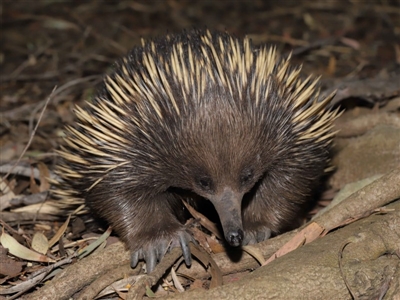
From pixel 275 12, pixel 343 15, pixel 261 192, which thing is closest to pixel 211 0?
pixel 275 12

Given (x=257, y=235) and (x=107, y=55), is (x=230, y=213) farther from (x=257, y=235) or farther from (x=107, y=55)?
(x=107, y=55)

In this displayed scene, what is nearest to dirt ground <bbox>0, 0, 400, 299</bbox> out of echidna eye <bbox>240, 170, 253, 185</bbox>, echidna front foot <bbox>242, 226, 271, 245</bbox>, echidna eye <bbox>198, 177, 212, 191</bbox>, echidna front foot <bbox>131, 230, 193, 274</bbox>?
echidna front foot <bbox>131, 230, 193, 274</bbox>

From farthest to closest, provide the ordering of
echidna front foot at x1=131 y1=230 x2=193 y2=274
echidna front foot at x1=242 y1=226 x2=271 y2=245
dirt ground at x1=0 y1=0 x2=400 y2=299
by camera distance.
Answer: dirt ground at x1=0 y1=0 x2=400 y2=299
echidna front foot at x1=242 y1=226 x2=271 y2=245
echidna front foot at x1=131 y1=230 x2=193 y2=274

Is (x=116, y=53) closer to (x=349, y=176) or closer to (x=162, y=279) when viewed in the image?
(x=349, y=176)

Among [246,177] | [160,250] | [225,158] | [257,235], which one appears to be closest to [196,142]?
[225,158]

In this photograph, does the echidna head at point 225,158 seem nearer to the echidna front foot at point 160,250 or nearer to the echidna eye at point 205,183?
the echidna eye at point 205,183

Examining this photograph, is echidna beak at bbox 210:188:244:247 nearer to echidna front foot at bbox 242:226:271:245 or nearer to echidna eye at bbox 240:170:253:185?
echidna eye at bbox 240:170:253:185

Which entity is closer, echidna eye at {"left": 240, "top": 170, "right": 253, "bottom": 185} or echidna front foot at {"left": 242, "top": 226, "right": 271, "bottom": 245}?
echidna eye at {"left": 240, "top": 170, "right": 253, "bottom": 185}

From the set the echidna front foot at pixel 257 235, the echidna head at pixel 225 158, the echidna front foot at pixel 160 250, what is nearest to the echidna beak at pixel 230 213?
the echidna head at pixel 225 158

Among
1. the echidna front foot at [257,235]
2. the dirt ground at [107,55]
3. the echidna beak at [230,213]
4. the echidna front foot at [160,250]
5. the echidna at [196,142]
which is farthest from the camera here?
the dirt ground at [107,55]
